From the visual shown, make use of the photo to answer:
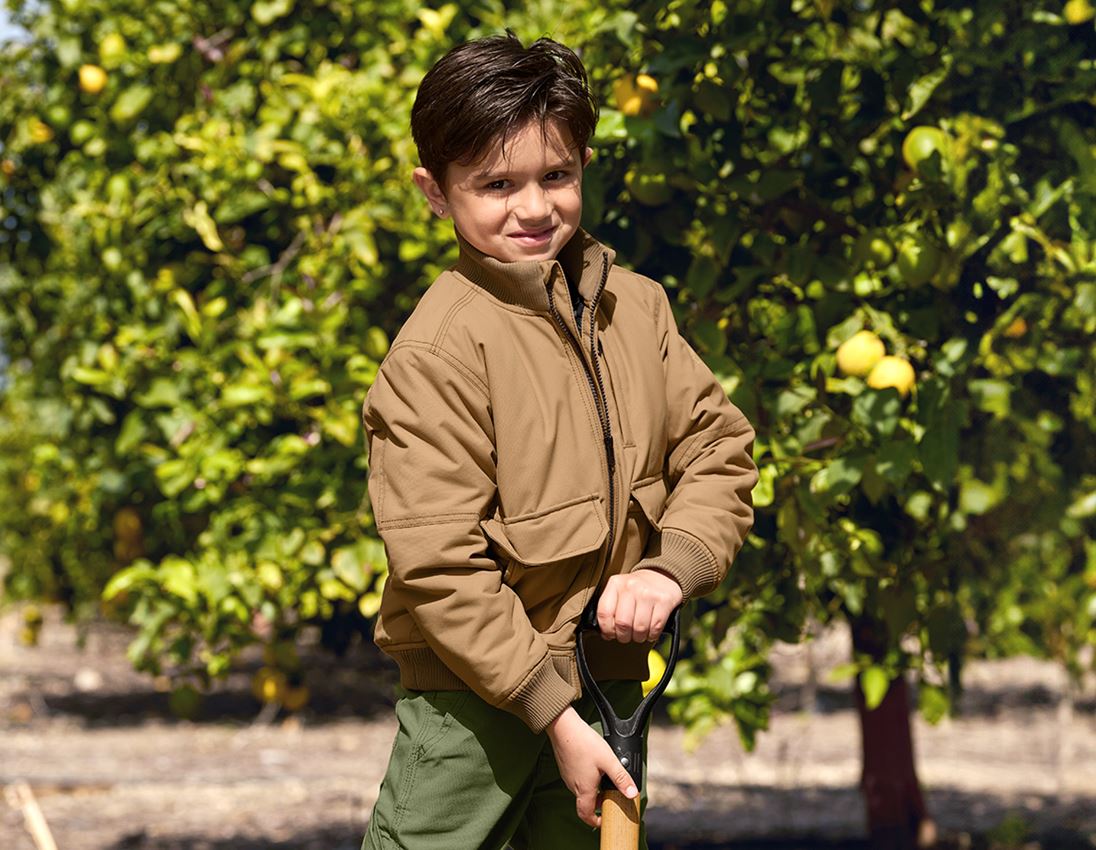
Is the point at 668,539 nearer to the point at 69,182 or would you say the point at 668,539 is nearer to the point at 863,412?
the point at 863,412

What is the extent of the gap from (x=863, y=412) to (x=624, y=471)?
3.13 ft

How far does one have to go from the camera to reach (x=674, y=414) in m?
1.96

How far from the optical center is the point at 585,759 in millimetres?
1753

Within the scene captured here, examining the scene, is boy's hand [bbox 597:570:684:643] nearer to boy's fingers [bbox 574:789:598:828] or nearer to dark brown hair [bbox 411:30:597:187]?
boy's fingers [bbox 574:789:598:828]

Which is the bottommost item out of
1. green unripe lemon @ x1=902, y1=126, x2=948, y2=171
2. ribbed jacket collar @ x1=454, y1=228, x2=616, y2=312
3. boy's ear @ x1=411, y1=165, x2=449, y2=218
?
green unripe lemon @ x1=902, y1=126, x2=948, y2=171

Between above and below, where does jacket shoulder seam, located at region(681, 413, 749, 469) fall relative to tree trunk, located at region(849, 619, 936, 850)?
above

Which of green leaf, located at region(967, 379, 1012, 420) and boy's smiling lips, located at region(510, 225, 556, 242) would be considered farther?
green leaf, located at region(967, 379, 1012, 420)

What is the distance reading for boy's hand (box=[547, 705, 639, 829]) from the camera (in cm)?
175

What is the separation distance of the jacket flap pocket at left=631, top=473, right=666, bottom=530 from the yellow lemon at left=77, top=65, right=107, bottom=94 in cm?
290

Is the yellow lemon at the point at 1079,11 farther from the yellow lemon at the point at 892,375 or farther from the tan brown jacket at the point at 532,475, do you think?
the tan brown jacket at the point at 532,475

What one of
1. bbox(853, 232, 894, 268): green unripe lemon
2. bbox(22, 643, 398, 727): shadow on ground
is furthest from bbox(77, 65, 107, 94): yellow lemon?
bbox(22, 643, 398, 727): shadow on ground

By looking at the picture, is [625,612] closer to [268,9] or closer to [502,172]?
[502,172]

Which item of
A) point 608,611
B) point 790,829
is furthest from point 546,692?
point 790,829

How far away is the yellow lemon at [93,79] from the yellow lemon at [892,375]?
250 centimetres
